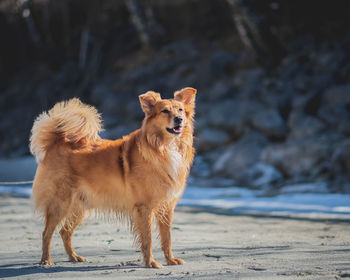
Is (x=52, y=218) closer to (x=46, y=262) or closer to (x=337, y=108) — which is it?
(x=46, y=262)

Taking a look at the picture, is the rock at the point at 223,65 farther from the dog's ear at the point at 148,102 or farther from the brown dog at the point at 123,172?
the dog's ear at the point at 148,102

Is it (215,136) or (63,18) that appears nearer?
(215,136)

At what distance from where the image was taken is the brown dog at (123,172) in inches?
213

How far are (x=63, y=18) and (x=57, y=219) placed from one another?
24.7 meters

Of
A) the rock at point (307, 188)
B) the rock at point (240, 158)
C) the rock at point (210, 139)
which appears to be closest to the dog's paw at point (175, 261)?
the rock at point (307, 188)

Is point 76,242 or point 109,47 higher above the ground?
point 109,47

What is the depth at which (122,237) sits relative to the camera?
709cm

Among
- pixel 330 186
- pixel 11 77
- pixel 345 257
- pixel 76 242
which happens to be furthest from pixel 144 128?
pixel 11 77

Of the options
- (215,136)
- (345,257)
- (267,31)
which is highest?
(267,31)

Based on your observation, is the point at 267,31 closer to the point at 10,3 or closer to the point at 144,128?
the point at 144,128

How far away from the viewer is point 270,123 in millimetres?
15430

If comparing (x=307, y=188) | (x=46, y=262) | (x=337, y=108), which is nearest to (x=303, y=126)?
(x=337, y=108)

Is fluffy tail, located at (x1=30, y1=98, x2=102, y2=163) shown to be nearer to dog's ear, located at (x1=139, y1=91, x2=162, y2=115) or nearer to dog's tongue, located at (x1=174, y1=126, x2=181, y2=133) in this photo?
dog's ear, located at (x1=139, y1=91, x2=162, y2=115)

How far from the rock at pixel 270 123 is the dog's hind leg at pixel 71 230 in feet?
33.7
